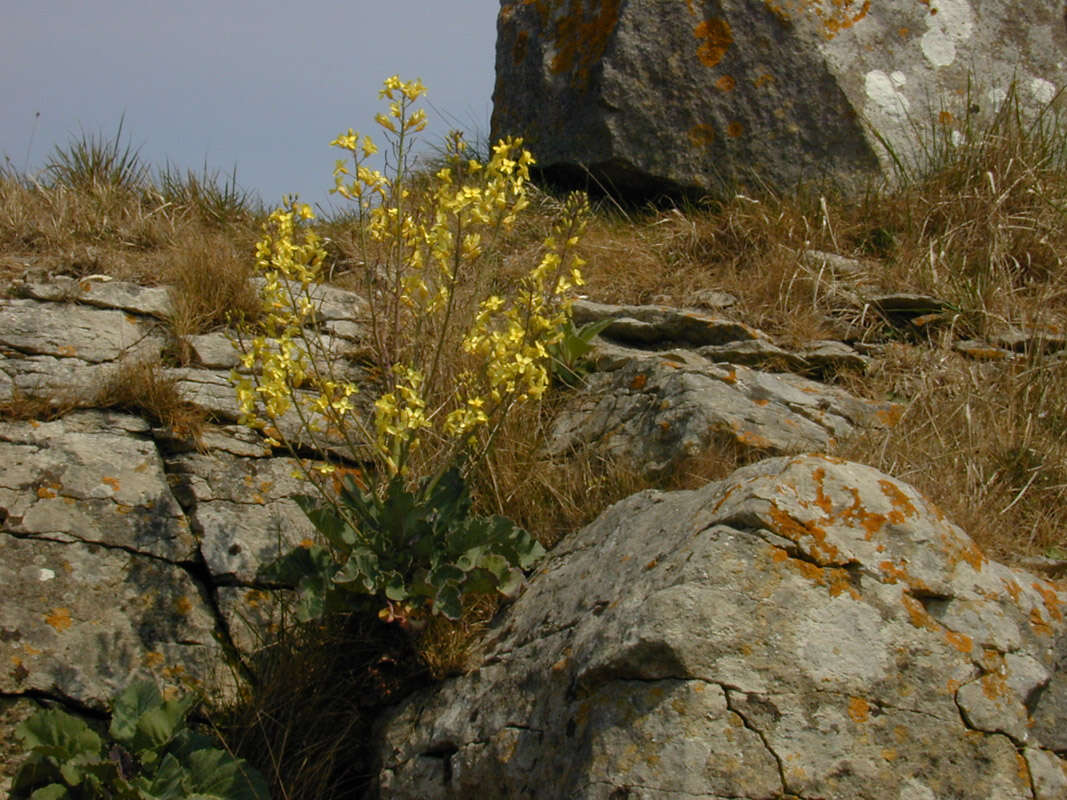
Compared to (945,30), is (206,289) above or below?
below

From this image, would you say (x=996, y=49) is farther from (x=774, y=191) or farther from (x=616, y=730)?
(x=616, y=730)

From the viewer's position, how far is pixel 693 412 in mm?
3359

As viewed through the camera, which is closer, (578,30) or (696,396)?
(696,396)

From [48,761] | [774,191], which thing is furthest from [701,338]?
[48,761]

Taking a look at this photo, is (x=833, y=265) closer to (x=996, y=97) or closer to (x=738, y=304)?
(x=738, y=304)

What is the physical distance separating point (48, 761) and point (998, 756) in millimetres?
2146

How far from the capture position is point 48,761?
2422mm

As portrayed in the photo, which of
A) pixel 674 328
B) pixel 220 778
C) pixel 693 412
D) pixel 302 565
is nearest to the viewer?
pixel 220 778

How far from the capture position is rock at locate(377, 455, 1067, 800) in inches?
81.1

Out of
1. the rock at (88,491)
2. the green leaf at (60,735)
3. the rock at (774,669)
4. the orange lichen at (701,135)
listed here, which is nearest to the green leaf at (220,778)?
the green leaf at (60,735)

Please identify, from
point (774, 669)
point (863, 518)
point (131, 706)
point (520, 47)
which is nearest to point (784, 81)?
point (520, 47)

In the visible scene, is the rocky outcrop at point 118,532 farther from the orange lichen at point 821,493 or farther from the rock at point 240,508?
the orange lichen at point 821,493

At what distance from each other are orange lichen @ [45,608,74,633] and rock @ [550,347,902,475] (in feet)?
5.33

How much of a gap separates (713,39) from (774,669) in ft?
13.2
